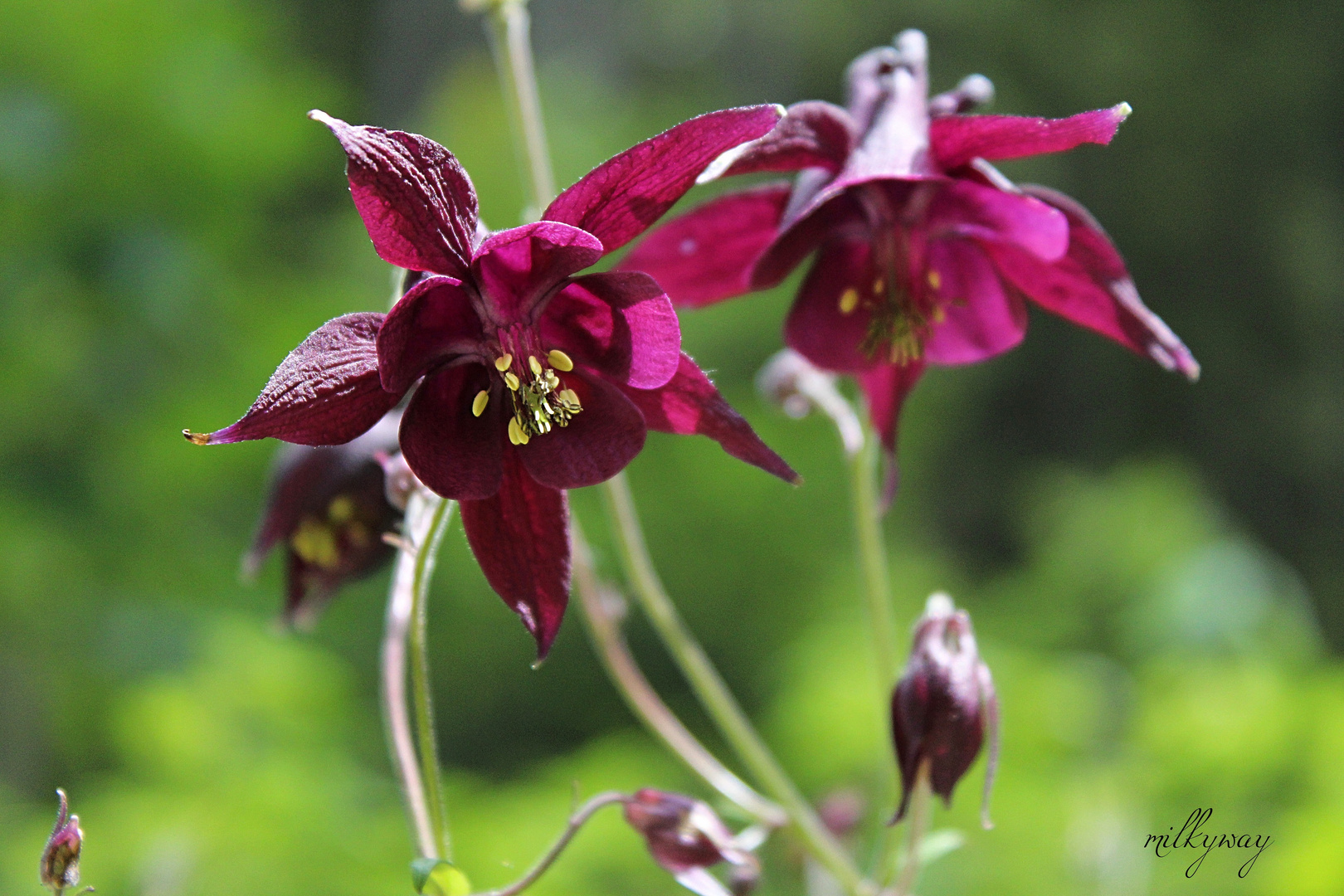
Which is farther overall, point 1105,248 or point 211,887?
point 211,887

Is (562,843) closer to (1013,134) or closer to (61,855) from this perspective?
(61,855)

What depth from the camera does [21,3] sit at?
331 cm

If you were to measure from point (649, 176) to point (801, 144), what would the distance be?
0.19 metres

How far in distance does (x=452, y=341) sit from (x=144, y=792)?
2613mm

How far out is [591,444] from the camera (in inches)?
30.9

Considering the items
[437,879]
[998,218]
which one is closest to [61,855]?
[437,879]

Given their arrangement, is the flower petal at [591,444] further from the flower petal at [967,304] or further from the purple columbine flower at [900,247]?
the flower petal at [967,304]

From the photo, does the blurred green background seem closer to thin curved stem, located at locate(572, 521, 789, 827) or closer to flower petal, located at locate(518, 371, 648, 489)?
thin curved stem, located at locate(572, 521, 789, 827)

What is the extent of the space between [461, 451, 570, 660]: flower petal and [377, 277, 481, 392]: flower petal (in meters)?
0.09

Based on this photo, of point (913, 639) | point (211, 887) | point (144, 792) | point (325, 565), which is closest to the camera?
point (913, 639)

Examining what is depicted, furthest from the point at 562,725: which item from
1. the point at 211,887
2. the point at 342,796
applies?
the point at 211,887

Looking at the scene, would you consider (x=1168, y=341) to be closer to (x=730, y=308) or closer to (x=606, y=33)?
(x=730, y=308)

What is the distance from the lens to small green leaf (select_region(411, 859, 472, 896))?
0.70m

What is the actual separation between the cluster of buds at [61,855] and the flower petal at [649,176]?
0.43 m
